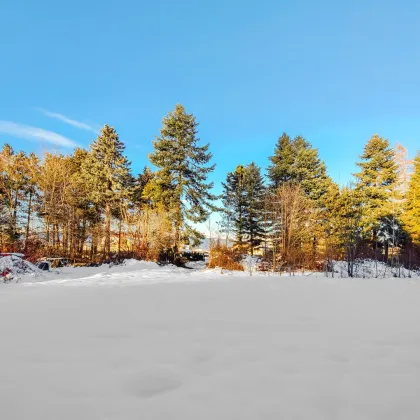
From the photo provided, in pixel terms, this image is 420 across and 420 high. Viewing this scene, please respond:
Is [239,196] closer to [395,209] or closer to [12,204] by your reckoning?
[395,209]

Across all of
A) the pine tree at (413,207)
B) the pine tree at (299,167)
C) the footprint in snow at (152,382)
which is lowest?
the footprint in snow at (152,382)

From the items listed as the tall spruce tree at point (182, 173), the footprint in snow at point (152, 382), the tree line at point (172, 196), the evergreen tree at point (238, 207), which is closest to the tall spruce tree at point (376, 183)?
the tree line at point (172, 196)

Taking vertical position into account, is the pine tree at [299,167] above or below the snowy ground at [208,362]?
above

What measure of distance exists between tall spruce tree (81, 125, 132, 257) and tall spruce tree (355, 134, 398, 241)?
53.0ft

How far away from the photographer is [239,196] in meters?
20.6

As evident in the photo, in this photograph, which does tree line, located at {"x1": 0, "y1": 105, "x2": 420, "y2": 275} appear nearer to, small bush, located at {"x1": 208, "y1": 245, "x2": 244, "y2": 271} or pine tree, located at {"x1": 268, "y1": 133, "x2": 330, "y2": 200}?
pine tree, located at {"x1": 268, "y1": 133, "x2": 330, "y2": 200}

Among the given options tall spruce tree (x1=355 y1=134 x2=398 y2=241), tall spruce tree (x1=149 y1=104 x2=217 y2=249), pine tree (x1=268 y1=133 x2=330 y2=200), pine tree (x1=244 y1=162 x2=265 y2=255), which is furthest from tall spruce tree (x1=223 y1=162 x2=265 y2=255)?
tall spruce tree (x1=355 y1=134 x2=398 y2=241)

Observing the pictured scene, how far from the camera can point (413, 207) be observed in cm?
1736

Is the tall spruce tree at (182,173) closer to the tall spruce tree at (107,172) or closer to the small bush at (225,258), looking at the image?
the tall spruce tree at (107,172)

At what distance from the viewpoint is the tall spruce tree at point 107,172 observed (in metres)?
18.5

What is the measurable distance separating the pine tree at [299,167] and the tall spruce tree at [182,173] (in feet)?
19.5

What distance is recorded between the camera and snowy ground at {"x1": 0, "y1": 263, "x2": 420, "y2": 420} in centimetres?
108

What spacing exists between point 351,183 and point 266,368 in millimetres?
10645

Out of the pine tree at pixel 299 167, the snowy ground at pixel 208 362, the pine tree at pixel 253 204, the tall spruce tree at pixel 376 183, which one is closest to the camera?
the snowy ground at pixel 208 362
